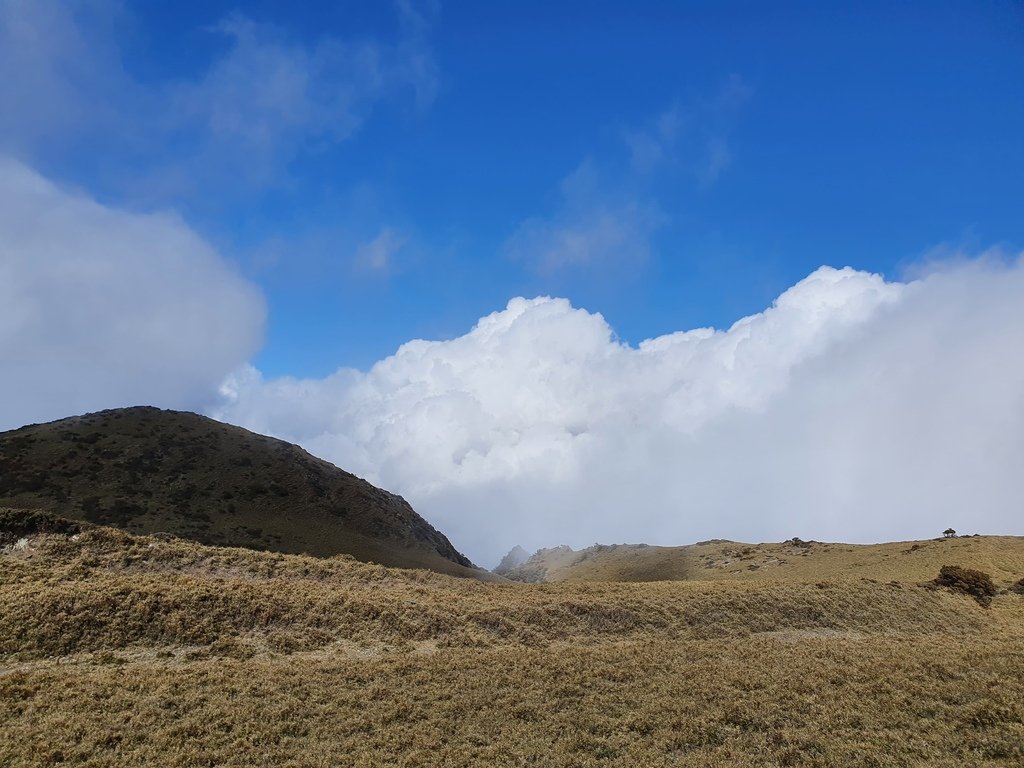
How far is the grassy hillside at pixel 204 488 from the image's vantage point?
2265 inches

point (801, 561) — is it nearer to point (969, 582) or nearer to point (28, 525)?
point (969, 582)

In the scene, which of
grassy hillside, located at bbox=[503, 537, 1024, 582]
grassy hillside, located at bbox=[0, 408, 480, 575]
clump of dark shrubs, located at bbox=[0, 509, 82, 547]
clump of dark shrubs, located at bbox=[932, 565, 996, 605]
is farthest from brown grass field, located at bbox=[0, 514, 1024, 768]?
grassy hillside, located at bbox=[0, 408, 480, 575]

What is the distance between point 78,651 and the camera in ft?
72.9

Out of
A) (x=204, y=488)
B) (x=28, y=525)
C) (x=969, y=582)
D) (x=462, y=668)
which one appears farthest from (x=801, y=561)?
(x=204, y=488)

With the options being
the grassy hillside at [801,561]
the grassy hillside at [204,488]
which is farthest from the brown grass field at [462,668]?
the grassy hillside at [204,488]

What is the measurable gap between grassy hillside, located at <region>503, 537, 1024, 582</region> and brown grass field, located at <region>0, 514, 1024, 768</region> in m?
13.1

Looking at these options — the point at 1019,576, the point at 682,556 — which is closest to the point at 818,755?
the point at 1019,576

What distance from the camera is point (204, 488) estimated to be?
65.6 metres

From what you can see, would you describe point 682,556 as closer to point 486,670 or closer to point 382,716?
point 486,670

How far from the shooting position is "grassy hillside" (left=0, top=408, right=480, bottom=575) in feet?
189

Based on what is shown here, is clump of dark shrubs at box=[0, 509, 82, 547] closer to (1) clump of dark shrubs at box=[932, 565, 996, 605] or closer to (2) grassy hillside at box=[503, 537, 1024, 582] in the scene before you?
(2) grassy hillside at box=[503, 537, 1024, 582]

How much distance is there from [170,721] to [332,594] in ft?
45.3

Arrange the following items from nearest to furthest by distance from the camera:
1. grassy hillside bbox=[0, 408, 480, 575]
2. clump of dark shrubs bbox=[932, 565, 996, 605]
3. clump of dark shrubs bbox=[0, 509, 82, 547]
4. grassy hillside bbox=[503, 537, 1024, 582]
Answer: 1. clump of dark shrubs bbox=[0, 509, 82, 547]
2. clump of dark shrubs bbox=[932, 565, 996, 605]
3. grassy hillside bbox=[503, 537, 1024, 582]
4. grassy hillside bbox=[0, 408, 480, 575]

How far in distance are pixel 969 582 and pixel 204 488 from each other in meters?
72.8
